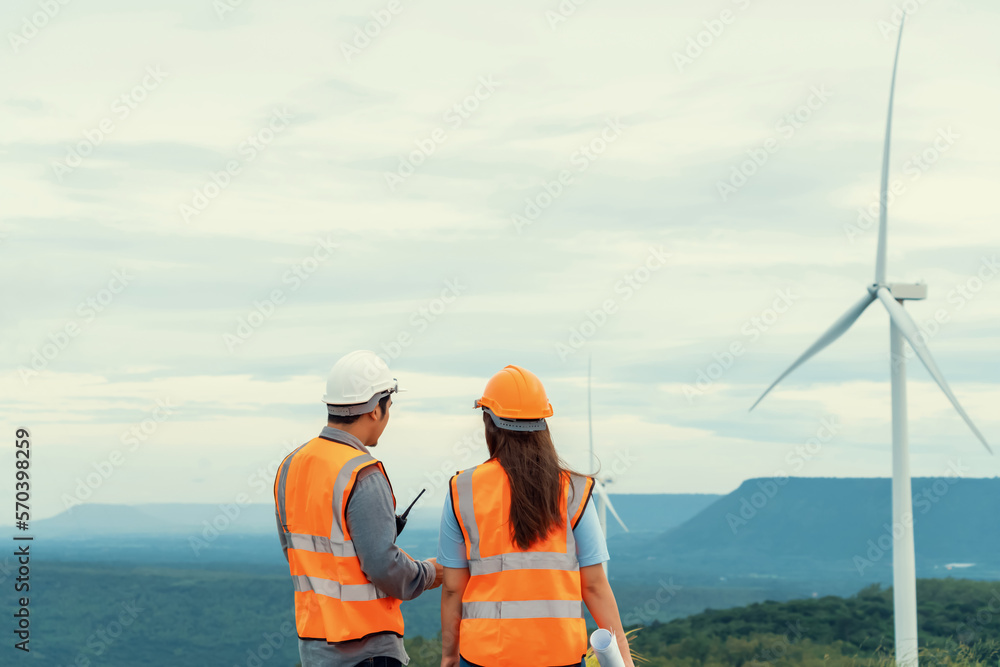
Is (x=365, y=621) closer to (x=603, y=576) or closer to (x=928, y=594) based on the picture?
(x=603, y=576)

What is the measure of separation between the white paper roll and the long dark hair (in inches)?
29.4

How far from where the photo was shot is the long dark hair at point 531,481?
5.33 m

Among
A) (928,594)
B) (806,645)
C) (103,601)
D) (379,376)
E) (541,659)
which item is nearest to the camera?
(541,659)

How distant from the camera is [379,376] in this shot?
19.2ft

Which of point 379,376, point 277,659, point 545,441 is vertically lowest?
point 277,659

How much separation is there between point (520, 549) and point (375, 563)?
2.53ft

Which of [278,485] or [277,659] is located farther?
[277,659]

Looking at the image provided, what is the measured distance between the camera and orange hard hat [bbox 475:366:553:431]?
5.49 metres

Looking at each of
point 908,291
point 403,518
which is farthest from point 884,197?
point 403,518

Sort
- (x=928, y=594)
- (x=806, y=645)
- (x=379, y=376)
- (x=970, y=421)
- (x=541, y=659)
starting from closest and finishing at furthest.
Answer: (x=541, y=659)
(x=379, y=376)
(x=970, y=421)
(x=806, y=645)
(x=928, y=594)

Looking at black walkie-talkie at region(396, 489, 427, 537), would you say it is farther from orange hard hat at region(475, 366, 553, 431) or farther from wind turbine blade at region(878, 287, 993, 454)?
wind turbine blade at region(878, 287, 993, 454)

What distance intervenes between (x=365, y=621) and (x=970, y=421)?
17.9m

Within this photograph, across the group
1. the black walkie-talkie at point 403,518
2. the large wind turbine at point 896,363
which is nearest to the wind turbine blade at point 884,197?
the large wind turbine at point 896,363

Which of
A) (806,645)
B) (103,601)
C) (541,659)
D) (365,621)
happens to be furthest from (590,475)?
(103,601)
